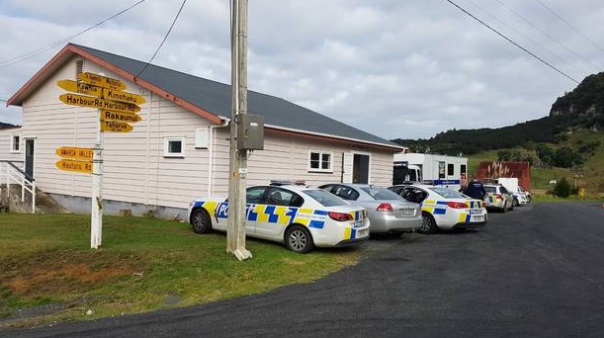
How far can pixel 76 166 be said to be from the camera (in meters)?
10.4

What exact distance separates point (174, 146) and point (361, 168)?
8565 millimetres

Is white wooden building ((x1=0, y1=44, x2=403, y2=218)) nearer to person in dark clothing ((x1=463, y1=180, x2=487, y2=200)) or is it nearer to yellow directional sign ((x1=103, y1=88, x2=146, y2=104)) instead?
yellow directional sign ((x1=103, y1=88, x2=146, y2=104))

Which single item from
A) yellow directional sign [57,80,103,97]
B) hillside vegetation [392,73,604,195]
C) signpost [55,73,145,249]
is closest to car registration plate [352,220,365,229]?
signpost [55,73,145,249]

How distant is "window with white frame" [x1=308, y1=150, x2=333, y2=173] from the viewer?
18.5 metres

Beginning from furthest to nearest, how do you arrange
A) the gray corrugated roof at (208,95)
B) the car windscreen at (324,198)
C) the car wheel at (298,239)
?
the gray corrugated roof at (208,95)
the car windscreen at (324,198)
the car wheel at (298,239)

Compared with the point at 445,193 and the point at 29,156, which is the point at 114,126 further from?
the point at 29,156

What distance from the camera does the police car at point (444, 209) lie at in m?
15.0

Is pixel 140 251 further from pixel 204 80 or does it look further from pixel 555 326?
pixel 204 80

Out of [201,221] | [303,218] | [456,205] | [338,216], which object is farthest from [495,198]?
[303,218]

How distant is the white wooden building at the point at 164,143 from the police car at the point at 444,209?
4279 mm

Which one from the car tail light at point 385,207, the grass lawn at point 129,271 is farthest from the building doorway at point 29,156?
the car tail light at point 385,207

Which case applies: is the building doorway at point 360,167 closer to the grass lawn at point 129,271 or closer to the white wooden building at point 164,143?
the white wooden building at point 164,143

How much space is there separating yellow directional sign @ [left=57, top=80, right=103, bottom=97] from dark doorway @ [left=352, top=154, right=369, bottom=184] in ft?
42.3

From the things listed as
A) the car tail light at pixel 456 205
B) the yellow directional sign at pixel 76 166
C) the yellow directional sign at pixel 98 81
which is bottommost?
the car tail light at pixel 456 205
